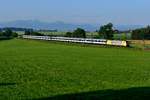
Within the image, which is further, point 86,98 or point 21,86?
point 21,86

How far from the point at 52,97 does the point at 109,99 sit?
5.43 feet

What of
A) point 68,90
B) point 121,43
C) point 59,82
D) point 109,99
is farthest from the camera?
point 121,43

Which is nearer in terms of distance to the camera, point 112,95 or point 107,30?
point 112,95

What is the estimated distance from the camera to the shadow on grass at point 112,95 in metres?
12.5

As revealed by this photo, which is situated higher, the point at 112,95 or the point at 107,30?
the point at 107,30

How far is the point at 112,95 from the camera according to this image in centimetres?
1306

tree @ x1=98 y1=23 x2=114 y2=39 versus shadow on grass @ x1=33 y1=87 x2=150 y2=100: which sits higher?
tree @ x1=98 y1=23 x2=114 y2=39

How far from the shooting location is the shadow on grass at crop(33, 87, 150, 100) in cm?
1248

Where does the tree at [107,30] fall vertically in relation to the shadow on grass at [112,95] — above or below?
above

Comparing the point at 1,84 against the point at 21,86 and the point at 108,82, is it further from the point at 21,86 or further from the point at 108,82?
the point at 108,82

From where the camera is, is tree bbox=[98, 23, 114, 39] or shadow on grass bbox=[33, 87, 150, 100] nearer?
shadow on grass bbox=[33, 87, 150, 100]

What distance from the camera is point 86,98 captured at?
40.9 feet

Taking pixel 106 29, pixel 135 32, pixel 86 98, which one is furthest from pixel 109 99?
pixel 106 29

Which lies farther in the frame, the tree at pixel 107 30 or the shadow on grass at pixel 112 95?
the tree at pixel 107 30
